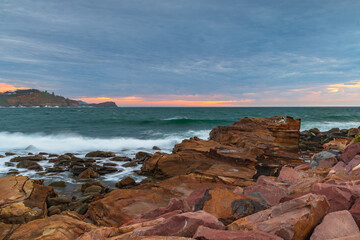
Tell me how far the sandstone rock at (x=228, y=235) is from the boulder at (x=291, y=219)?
273 millimetres

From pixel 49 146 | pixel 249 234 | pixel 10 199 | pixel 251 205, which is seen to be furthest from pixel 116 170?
pixel 49 146

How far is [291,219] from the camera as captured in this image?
10.5 ft

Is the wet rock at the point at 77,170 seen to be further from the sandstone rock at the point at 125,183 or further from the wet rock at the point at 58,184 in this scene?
the sandstone rock at the point at 125,183

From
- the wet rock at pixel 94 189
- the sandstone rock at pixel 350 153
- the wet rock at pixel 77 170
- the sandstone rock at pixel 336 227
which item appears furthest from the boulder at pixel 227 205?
the wet rock at pixel 77 170

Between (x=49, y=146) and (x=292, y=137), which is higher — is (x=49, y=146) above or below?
below

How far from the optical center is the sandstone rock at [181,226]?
333 centimetres

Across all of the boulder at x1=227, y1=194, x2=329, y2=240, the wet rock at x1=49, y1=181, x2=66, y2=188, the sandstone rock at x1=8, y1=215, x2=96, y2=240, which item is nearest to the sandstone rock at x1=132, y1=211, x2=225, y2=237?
the boulder at x1=227, y1=194, x2=329, y2=240

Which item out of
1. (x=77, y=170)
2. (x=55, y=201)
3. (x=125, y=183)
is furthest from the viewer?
(x=77, y=170)

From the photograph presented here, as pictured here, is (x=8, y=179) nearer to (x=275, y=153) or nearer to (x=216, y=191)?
(x=216, y=191)

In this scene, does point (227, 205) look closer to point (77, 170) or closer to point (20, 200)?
point (20, 200)

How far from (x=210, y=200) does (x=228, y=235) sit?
4.95 feet

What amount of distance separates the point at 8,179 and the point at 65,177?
573 cm

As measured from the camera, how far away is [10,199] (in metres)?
6.37

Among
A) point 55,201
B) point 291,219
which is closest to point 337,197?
point 291,219
